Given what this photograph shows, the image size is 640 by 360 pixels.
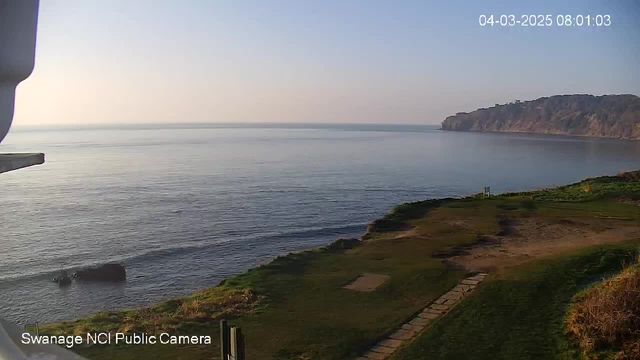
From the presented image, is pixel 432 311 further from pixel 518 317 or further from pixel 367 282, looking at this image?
pixel 367 282

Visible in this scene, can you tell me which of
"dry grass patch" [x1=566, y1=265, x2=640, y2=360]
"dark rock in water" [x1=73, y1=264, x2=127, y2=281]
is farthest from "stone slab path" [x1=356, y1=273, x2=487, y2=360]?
"dark rock in water" [x1=73, y1=264, x2=127, y2=281]

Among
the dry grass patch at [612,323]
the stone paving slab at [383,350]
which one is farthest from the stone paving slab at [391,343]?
the dry grass patch at [612,323]

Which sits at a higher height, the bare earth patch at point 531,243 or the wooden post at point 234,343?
the wooden post at point 234,343

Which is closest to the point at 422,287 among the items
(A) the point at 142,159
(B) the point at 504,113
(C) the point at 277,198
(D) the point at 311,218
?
(D) the point at 311,218

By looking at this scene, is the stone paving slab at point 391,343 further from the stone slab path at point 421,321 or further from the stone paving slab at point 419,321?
the stone paving slab at point 419,321

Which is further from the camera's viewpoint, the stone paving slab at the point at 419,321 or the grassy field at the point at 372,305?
the stone paving slab at the point at 419,321

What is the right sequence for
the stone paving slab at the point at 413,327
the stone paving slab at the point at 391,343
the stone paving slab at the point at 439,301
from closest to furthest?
the stone paving slab at the point at 391,343 → the stone paving slab at the point at 413,327 → the stone paving slab at the point at 439,301

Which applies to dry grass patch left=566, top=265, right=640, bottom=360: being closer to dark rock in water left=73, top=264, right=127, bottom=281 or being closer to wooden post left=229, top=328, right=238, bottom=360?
wooden post left=229, top=328, right=238, bottom=360

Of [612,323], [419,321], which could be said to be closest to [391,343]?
[419,321]

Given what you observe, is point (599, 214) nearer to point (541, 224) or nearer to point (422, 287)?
point (541, 224)
